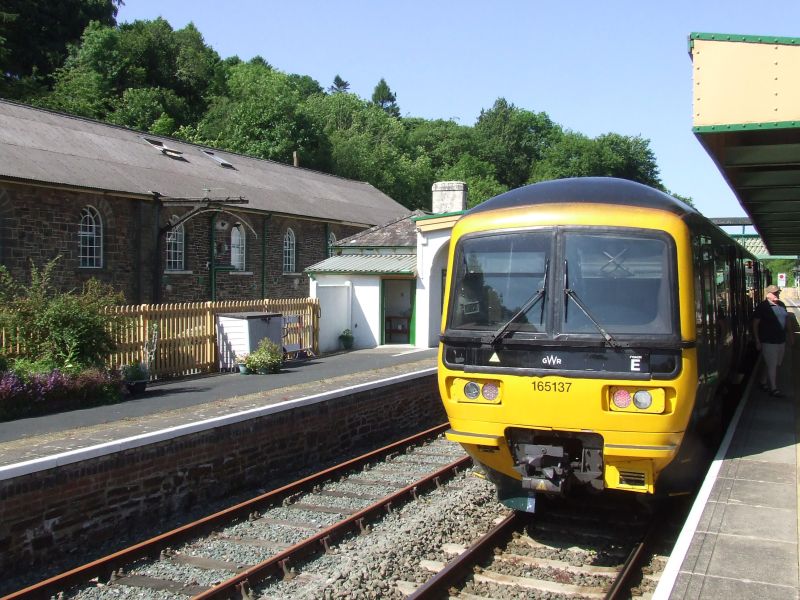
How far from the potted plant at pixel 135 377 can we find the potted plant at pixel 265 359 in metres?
3.10

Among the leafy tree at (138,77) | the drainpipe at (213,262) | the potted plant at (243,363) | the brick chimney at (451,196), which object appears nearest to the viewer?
the potted plant at (243,363)

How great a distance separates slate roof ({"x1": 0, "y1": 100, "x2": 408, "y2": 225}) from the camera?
20.9m

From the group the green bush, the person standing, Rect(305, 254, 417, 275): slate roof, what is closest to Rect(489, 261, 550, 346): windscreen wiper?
the person standing

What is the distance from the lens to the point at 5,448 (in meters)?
9.09

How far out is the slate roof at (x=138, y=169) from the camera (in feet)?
68.4

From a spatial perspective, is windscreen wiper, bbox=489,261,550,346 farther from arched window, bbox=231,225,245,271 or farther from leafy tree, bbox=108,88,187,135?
Answer: leafy tree, bbox=108,88,187,135

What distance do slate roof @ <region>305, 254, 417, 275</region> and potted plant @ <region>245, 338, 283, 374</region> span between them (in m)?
6.00

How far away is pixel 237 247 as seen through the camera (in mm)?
27453

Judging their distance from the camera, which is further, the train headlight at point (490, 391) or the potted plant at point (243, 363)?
the potted plant at point (243, 363)

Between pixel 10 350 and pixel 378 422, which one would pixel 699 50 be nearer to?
pixel 378 422

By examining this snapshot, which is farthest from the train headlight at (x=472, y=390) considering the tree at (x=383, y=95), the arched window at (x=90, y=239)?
the tree at (x=383, y=95)

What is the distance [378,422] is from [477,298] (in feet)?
23.3

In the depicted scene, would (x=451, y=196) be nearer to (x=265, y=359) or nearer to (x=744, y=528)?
(x=265, y=359)

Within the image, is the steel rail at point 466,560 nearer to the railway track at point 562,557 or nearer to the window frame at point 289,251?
the railway track at point 562,557
